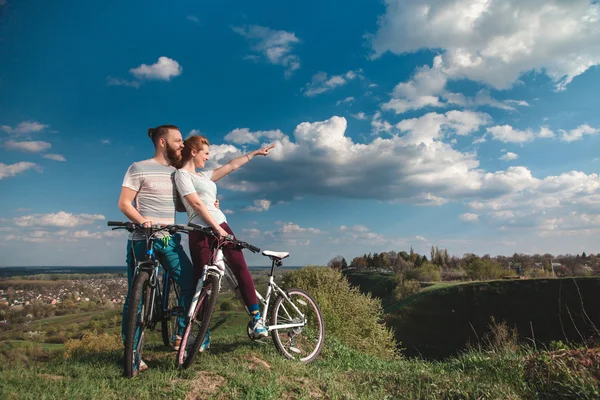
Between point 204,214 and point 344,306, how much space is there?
15326mm

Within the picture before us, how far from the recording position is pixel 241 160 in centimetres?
635

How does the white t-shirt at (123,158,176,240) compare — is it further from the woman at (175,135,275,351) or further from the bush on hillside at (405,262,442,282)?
the bush on hillside at (405,262,442,282)

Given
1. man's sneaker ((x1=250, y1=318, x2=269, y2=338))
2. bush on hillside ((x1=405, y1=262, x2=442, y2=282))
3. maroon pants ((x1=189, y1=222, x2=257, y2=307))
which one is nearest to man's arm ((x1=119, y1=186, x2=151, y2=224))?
maroon pants ((x1=189, y1=222, x2=257, y2=307))

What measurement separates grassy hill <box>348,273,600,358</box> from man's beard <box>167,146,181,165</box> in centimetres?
4139

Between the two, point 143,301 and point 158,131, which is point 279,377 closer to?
point 143,301

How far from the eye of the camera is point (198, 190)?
17.2 ft

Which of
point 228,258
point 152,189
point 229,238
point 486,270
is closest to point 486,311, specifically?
point 486,270

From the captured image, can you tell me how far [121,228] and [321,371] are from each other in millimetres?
3158

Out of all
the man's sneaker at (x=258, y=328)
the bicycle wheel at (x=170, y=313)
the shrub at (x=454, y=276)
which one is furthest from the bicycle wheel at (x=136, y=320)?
the shrub at (x=454, y=276)

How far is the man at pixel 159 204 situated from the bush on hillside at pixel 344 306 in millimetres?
9960

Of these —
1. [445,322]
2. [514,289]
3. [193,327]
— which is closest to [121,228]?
[193,327]

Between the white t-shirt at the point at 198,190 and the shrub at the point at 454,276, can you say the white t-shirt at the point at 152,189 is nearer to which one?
the white t-shirt at the point at 198,190

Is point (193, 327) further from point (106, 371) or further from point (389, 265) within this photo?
point (389, 265)

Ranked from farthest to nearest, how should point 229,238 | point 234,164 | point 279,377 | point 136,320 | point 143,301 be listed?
point 234,164 → point 229,238 → point 279,377 → point 143,301 → point 136,320
